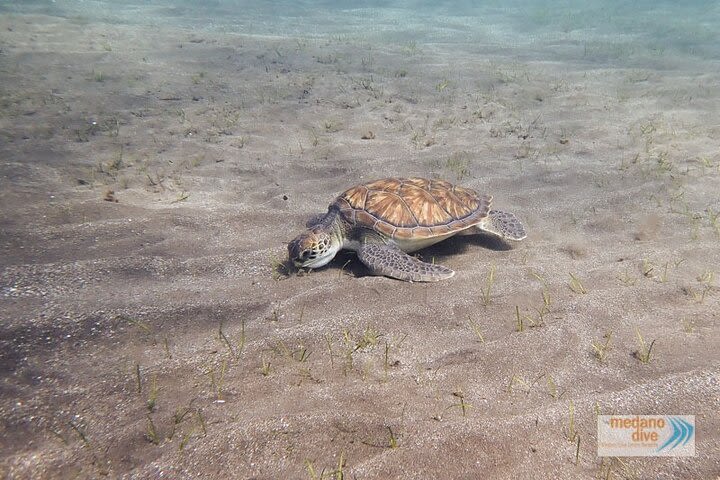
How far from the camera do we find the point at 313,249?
166 inches

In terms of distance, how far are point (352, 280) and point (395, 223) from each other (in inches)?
37.2

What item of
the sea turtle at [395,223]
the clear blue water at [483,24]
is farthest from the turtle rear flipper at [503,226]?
the clear blue water at [483,24]

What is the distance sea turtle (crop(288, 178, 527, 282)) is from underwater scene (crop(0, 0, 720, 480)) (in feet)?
0.10

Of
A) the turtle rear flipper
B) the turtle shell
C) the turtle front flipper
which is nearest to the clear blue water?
the turtle rear flipper

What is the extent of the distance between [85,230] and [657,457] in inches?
226

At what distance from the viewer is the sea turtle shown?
4.32 meters

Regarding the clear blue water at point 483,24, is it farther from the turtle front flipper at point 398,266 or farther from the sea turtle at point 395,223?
the turtle front flipper at point 398,266

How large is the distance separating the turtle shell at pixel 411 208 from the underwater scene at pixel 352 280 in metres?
0.03

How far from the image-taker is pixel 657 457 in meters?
2.33

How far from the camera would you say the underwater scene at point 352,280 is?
247 cm

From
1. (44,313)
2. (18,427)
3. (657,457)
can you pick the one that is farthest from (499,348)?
(44,313)

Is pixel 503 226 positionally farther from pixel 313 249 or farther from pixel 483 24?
pixel 483 24

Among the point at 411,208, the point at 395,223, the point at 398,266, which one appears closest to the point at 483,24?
the point at 411,208

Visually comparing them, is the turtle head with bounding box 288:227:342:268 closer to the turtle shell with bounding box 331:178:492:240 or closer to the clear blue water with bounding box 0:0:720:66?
the turtle shell with bounding box 331:178:492:240
